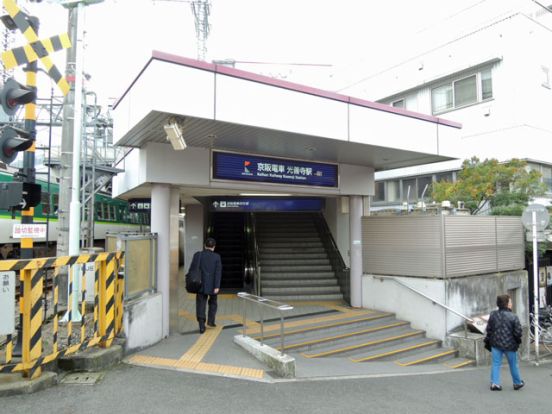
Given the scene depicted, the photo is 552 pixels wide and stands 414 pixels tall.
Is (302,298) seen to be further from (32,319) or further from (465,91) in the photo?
(465,91)

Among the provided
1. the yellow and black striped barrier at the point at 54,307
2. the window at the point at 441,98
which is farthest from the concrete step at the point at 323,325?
the window at the point at 441,98

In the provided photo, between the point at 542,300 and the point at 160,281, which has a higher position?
the point at 160,281

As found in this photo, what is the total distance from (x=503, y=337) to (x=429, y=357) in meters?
2.29

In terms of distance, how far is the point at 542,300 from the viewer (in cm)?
1261

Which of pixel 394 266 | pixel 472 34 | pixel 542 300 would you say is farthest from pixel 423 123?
pixel 472 34

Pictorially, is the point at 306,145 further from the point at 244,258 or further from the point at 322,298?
the point at 244,258

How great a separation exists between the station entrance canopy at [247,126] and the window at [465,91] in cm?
737

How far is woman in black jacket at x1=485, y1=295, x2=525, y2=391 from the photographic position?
5.95m

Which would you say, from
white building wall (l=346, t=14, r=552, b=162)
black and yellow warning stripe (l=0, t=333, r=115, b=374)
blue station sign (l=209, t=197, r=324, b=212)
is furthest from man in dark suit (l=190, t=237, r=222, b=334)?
white building wall (l=346, t=14, r=552, b=162)

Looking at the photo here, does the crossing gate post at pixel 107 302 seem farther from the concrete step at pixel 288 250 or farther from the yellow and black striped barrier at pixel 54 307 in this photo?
the concrete step at pixel 288 250

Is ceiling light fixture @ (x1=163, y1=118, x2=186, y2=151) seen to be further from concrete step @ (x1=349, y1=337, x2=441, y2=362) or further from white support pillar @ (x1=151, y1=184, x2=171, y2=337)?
concrete step @ (x1=349, y1=337, x2=441, y2=362)

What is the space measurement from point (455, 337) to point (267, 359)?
187 inches

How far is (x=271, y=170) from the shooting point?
8.21m

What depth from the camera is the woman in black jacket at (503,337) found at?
5953 mm
